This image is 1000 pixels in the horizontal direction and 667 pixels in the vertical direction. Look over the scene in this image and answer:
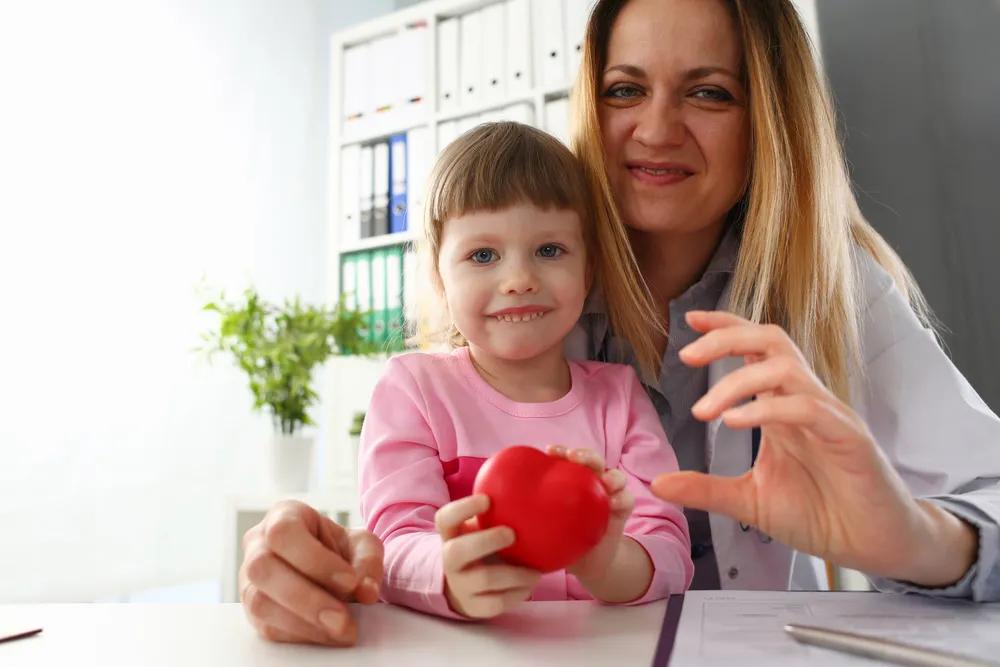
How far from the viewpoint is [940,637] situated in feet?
1.84

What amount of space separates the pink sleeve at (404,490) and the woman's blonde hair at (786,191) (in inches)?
14.6

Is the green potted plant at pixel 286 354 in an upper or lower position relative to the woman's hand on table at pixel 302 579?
upper

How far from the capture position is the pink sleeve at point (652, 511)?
74cm

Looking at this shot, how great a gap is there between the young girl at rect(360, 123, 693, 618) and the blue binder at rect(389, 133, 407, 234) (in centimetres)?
182

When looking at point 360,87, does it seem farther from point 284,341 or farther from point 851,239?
point 851,239

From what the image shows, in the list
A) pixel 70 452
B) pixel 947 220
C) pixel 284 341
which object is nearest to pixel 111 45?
pixel 284 341

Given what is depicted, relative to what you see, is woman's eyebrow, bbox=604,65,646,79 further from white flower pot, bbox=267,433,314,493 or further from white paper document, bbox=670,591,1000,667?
white flower pot, bbox=267,433,314,493

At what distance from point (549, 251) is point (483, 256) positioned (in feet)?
0.26

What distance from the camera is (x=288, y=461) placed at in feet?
7.99

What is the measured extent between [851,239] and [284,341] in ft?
5.48

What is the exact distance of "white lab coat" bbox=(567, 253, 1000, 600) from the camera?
0.95 m

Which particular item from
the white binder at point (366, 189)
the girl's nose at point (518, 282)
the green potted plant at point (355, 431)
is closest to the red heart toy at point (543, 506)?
the girl's nose at point (518, 282)

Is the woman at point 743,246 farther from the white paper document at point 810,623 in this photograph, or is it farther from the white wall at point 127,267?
the white wall at point 127,267

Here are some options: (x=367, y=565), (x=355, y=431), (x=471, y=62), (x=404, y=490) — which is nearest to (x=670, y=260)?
(x=404, y=490)
